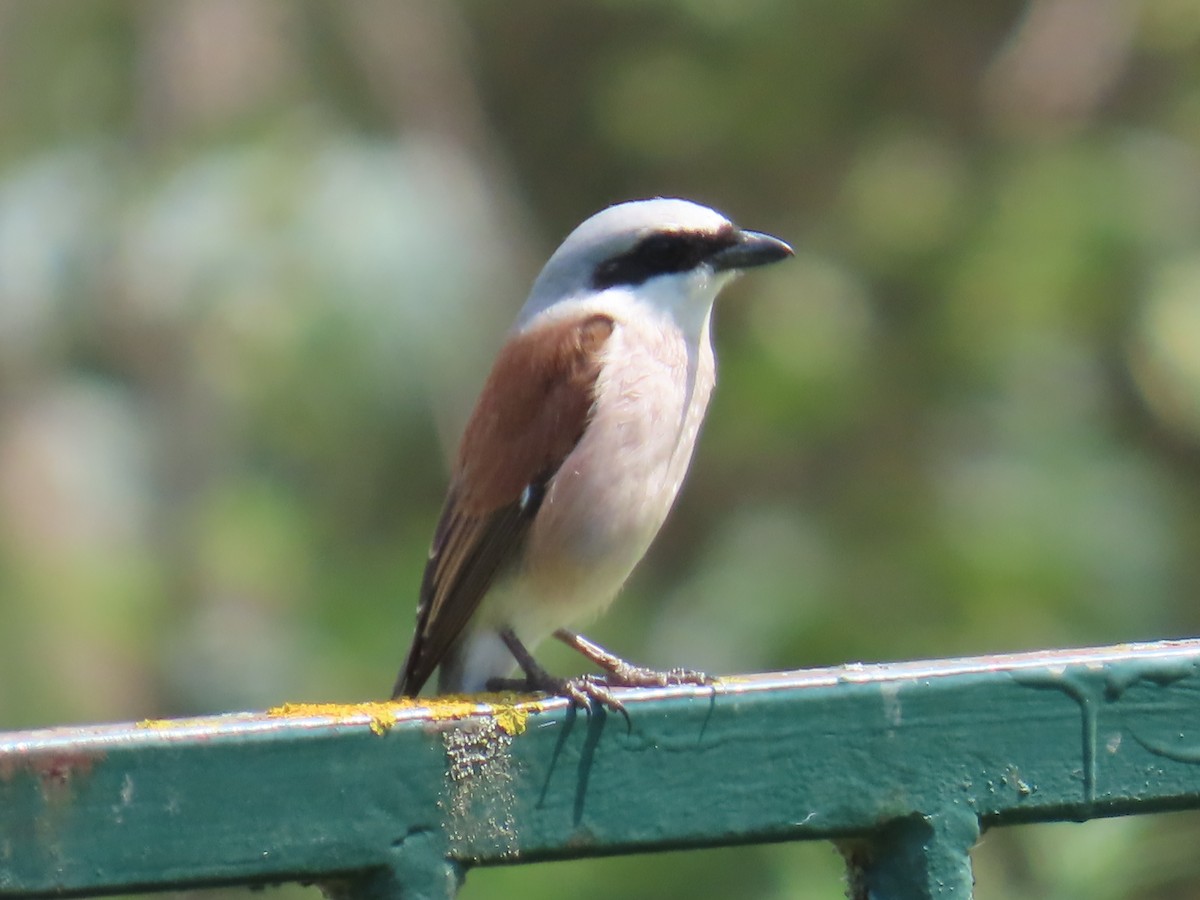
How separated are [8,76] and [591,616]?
2918 mm

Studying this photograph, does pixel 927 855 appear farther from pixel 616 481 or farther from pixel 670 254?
pixel 670 254

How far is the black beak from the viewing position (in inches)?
126

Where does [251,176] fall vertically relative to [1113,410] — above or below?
below

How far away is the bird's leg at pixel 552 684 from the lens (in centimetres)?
164

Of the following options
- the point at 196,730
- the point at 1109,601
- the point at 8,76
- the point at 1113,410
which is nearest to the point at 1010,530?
the point at 1109,601

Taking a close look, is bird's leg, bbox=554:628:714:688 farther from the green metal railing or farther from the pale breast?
the green metal railing

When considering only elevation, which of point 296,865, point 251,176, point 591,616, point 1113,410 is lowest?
point 296,865

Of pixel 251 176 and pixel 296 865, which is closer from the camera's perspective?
pixel 296 865

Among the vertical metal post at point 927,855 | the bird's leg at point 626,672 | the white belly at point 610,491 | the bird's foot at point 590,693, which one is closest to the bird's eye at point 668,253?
the white belly at point 610,491

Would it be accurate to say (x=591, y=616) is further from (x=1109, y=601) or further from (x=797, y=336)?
(x=797, y=336)

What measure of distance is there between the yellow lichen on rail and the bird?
1198 mm

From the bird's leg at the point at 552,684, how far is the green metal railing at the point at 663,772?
0.03 m

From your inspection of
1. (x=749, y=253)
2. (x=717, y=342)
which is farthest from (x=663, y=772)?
(x=717, y=342)

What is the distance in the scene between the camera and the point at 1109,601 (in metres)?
4.65
